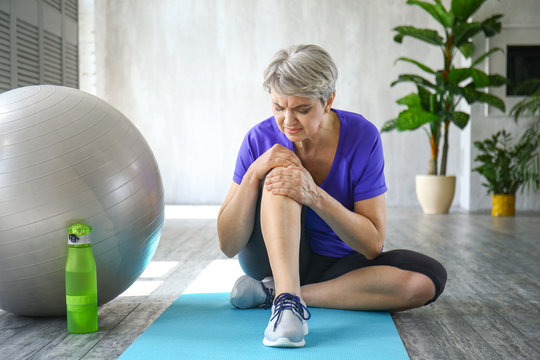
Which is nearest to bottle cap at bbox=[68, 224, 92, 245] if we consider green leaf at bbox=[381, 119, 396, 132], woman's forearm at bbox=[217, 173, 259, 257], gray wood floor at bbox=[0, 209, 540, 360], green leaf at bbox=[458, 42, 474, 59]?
gray wood floor at bbox=[0, 209, 540, 360]

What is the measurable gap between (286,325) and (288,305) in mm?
53

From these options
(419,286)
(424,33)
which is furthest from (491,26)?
(419,286)

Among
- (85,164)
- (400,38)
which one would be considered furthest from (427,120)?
(85,164)

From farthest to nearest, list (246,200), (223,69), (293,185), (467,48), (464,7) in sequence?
(223,69)
(467,48)
(464,7)
(246,200)
(293,185)

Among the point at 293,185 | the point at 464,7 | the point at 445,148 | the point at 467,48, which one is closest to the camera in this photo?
the point at 293,185

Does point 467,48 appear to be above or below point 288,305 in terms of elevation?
above

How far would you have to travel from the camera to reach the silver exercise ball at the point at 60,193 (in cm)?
152

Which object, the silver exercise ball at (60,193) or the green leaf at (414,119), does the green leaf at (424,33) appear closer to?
the green leaf at (414,119)

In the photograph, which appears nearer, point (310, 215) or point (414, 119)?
point (310, 215)

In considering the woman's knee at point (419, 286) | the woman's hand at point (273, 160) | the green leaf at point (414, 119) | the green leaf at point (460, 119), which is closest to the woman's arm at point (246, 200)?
the woman's hand at point (273, 160)

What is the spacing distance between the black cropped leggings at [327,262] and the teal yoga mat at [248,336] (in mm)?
119

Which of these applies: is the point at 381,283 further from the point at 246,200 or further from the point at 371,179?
the point at 246,200

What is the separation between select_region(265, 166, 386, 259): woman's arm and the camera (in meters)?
1.58

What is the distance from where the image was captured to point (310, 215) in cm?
184
